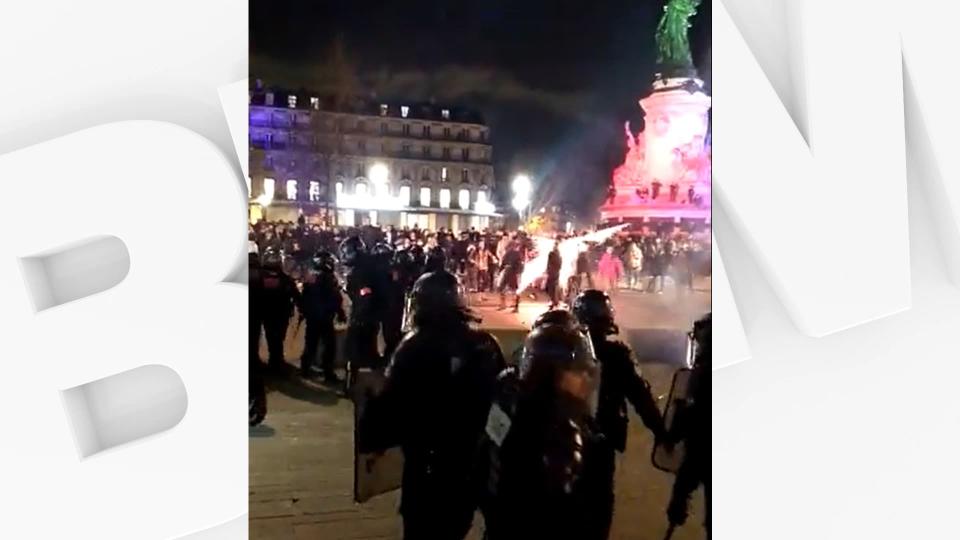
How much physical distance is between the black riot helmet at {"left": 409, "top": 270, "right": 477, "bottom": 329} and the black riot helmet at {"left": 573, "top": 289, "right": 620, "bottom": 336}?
0.20 metres

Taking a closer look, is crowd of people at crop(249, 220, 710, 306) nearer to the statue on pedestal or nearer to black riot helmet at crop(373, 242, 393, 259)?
black riot helmet at crop(373, 242, 393, 259)

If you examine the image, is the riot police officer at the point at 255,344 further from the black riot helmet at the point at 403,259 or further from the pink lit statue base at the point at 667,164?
the pink lit statue base at the point at 667,164

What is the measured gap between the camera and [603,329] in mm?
1617

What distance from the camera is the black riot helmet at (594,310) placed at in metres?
1.61

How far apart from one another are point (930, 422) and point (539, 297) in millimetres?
888

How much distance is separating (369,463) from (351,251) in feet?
1.24

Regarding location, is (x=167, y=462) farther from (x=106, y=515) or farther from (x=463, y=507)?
(x=463, y=507)

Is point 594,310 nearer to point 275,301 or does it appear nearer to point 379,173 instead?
point 379,173

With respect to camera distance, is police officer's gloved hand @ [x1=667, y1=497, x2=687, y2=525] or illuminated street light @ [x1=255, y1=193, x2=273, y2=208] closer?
illuminated street light @ [x1=255, y1=193, x2=273, y2=208]

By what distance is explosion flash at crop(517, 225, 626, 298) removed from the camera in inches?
62.3

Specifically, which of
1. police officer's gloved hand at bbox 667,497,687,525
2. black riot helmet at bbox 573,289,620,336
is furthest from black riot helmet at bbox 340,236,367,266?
police officer's gloved hand at bbox 667,497,687,525

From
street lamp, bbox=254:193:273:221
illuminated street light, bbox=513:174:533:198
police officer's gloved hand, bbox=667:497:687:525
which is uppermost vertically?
illuminated street light, bbox=513:174:533:198

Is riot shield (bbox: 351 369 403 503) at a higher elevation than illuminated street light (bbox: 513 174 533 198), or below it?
below

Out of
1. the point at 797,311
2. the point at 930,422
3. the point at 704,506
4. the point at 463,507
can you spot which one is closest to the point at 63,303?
the point at 463,507
